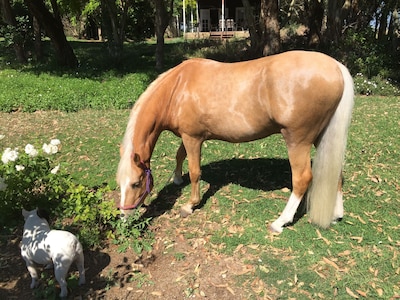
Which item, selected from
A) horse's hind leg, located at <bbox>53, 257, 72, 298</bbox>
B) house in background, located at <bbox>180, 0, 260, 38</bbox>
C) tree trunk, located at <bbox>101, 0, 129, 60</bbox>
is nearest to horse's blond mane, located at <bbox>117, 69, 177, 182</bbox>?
horse's hind leg, located at <bbox>53, 257, 72, 298</bbox>

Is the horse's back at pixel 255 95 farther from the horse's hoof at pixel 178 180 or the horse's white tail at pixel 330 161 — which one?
the horse's hoof at pixel 178 180

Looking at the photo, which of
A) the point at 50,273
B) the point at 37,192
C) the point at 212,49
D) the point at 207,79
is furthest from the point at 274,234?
the point at 212,49

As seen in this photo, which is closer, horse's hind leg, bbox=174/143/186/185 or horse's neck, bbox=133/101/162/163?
horse's neck, bbox=133/101/162/163

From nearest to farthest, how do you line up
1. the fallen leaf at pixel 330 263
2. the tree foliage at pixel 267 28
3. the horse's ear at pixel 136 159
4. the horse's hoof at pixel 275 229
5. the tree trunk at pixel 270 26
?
the fallen leaf at pixel 330 263 → the horse's ear at pixel 136 159 → the horse's hoof at pixel 275 229 → the tree foliage at pixel 267 28 → the tree trunk at pixel 270 26

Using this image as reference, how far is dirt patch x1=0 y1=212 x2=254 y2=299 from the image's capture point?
302 centimetres

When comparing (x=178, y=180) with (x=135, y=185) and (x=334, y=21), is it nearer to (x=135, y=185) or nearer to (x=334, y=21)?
(x=135, y=185)

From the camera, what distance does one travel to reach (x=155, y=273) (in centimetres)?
326

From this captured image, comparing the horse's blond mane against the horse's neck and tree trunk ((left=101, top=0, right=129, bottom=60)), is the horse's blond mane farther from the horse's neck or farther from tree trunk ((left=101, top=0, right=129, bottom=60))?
tree trunk ((left=101, top=0, right=129, bottom=60))

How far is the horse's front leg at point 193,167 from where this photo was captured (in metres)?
3.96

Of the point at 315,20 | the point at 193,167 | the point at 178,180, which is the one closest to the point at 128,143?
the point at 193,167

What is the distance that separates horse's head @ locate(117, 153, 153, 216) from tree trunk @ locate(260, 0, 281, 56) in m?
10.8

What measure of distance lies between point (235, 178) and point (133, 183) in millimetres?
2070

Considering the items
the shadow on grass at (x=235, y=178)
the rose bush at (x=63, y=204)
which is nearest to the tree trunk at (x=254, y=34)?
the shadow on grass at (x=235, y=178)

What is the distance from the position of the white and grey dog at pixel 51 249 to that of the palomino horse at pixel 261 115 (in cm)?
74
